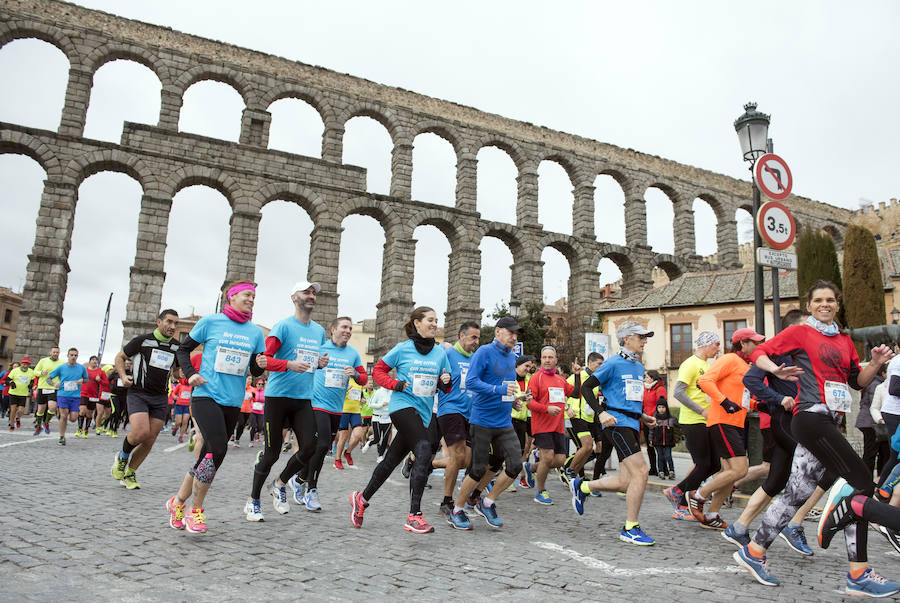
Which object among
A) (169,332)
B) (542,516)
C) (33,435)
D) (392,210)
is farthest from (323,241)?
(542,516)

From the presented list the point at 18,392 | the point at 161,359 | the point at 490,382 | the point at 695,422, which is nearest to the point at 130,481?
the point at 161,359

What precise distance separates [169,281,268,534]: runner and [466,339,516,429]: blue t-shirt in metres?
2.00

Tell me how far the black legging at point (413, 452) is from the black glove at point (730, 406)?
122 inches

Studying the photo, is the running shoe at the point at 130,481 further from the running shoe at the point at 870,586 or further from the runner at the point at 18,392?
the runner at the point at 18,392

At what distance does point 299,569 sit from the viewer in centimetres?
388

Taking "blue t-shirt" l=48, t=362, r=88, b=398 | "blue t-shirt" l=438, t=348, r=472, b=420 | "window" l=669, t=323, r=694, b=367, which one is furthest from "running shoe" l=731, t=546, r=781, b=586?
"window" l=669, t=323, r=694, b=367

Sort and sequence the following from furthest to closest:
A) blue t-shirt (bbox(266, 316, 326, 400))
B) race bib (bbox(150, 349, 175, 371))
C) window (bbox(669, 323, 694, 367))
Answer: window (bbox(669, 323, 694, 367))
race bib (bbox(150, 349, 175, 371))
blue t-shirt (bbox(266, 316, 326, 400))

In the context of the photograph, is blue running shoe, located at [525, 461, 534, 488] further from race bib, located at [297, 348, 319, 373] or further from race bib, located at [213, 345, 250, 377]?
race bib, located at [213, 345, 250, 377]

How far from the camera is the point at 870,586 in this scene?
12.2 feet

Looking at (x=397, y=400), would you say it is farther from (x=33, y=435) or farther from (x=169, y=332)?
(x=33, y=435)

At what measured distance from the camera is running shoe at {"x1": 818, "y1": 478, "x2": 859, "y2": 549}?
3754 millimetres

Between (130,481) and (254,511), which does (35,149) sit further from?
(254,511)

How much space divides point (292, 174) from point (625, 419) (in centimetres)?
2589

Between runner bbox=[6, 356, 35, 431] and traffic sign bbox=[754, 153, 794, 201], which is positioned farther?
runner bbox=[6, 356, 35, 431]
